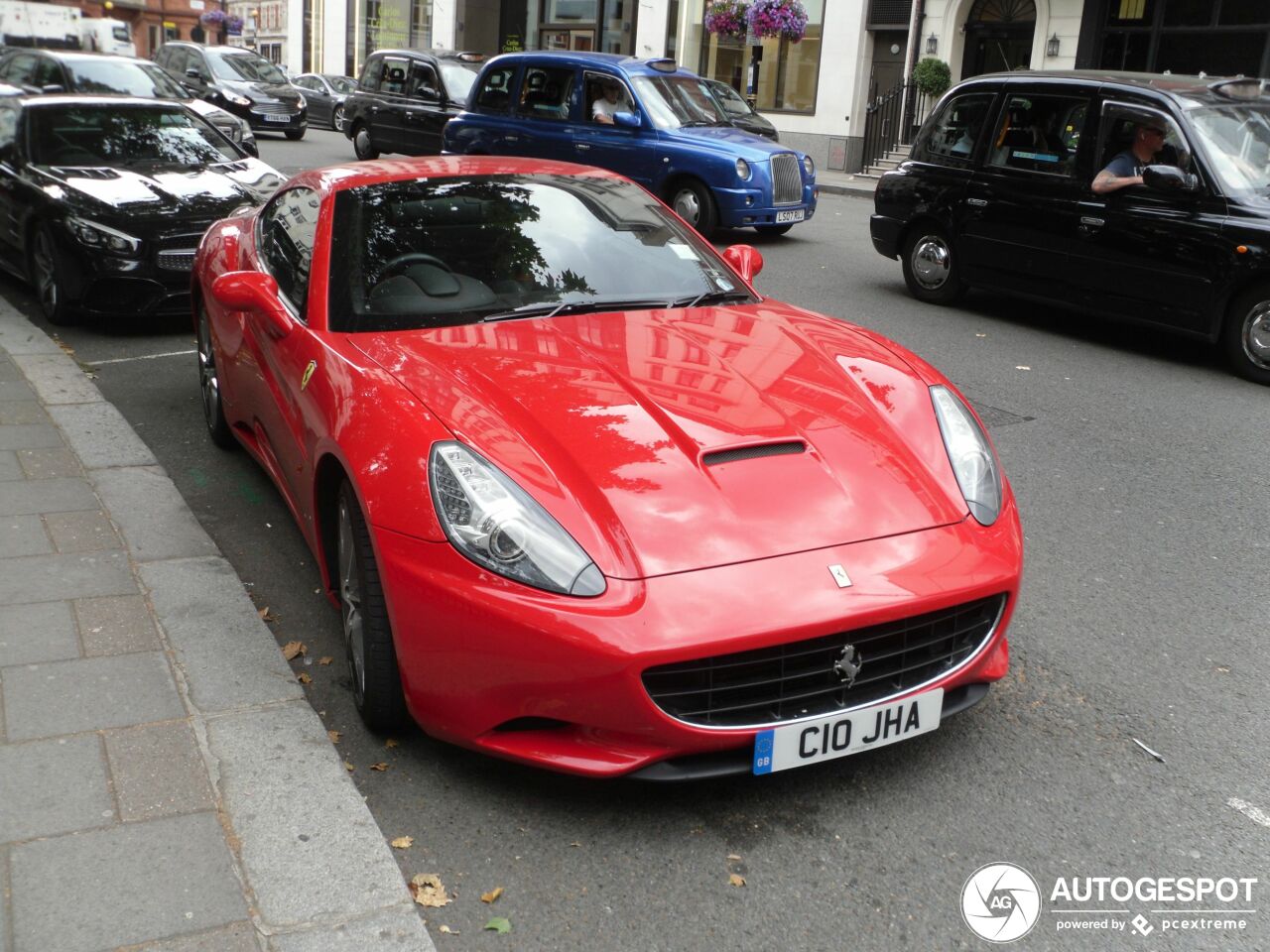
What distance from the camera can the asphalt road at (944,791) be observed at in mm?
2770

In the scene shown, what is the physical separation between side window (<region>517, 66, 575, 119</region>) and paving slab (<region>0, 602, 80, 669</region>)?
36.1 ft

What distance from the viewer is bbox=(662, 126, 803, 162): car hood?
41.7 feet

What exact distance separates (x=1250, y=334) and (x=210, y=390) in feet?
20.3

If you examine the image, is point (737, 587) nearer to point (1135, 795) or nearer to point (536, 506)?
point (536, 506)

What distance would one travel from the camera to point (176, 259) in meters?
8.04

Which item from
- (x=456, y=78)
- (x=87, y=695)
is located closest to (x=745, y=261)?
(x=87, y=695)

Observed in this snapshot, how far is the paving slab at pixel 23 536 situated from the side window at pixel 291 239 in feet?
4.17

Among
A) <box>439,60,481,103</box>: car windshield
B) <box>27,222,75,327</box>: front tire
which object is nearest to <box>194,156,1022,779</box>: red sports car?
<box>27,222,75,327</box>: front tire

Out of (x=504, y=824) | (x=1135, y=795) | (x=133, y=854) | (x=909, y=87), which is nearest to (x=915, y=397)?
(x=1135, y=795)

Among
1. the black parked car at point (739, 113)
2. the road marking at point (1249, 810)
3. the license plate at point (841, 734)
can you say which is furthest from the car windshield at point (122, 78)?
the road marking at point (1249, 810)

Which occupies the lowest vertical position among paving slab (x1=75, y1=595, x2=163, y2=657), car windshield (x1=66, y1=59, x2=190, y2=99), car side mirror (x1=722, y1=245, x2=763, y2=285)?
paving slab (x1=75, y1=595, x2=163, y2=657)

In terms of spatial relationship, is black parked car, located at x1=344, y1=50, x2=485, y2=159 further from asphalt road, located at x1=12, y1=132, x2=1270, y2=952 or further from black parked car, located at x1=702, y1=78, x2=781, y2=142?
asphalt road, located at x1=12, y1=132, x2=1270, y2=952

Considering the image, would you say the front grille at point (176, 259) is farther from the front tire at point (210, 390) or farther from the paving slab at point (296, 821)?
the paving slab at point (296, 821)

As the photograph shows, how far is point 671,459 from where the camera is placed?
326 cm
